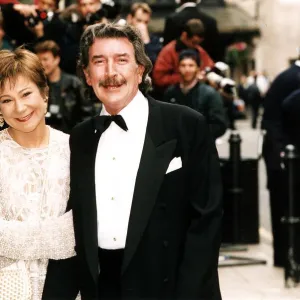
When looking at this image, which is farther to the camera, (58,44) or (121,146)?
(58,44)

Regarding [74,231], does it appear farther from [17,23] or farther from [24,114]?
[17,23]

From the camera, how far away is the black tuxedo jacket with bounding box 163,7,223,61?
8438mm

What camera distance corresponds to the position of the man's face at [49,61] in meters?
7.23

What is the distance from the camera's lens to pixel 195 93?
750 cm

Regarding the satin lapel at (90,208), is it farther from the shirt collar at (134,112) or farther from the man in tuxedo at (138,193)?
the shirt collar at (134,112)

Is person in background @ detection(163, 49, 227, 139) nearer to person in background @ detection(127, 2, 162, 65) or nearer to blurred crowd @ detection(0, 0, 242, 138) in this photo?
blurred crowd @ detection(0, 0, 242, 138)

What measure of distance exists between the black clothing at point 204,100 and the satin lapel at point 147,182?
4.03 meters

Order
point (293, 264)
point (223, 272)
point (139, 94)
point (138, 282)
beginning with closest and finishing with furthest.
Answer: point (138, 282) < point (139, 94) < point (293, 264) < point (223, 272)

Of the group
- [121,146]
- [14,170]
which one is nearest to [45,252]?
[14,170]

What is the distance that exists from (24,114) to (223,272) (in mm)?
4392

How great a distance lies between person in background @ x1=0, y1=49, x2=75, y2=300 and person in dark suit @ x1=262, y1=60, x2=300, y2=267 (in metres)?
3.86

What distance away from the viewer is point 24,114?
354cm

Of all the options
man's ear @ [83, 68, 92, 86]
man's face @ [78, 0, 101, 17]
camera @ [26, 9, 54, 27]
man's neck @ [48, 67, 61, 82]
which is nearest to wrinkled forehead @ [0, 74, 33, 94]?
man's ear @ [83, 68, 92, 86]

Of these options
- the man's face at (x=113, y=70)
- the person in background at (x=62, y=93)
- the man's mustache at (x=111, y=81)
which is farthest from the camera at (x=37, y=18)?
the man's mustache at (x=111, y=81)
